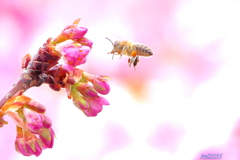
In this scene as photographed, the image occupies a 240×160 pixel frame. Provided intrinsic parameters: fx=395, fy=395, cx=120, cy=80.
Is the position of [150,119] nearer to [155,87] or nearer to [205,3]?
[155,87]

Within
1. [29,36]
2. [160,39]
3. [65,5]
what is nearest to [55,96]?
[29,36]

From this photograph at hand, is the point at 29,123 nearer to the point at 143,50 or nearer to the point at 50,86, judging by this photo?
the point at 50,86

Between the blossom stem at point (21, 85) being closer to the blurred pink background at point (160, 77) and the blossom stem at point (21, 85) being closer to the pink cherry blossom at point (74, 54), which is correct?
the pink cherry blossom at point (74, 54)

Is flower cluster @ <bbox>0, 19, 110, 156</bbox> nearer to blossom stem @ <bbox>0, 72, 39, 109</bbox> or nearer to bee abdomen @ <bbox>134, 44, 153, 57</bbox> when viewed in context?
blossom stem @ <bbox>0, 72, 39, 109</bbox>

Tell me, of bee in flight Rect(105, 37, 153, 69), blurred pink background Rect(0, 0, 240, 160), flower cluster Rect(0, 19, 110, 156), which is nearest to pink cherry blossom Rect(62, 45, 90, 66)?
flower cluster Rect(0, 19, 110, 156)

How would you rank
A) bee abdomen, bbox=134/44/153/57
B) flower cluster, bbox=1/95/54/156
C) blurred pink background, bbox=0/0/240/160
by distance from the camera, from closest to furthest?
flower cluster, bbox=1/95/54/156
bee abdomen, bbox=134/44/153/57
blurred pink background, bbox=0/0/240/160

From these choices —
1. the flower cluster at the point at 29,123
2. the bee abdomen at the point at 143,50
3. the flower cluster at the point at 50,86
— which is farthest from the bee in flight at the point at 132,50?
the flower cluster at the point at 29,123

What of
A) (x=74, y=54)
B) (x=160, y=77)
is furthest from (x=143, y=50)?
(x=160, y=77)
